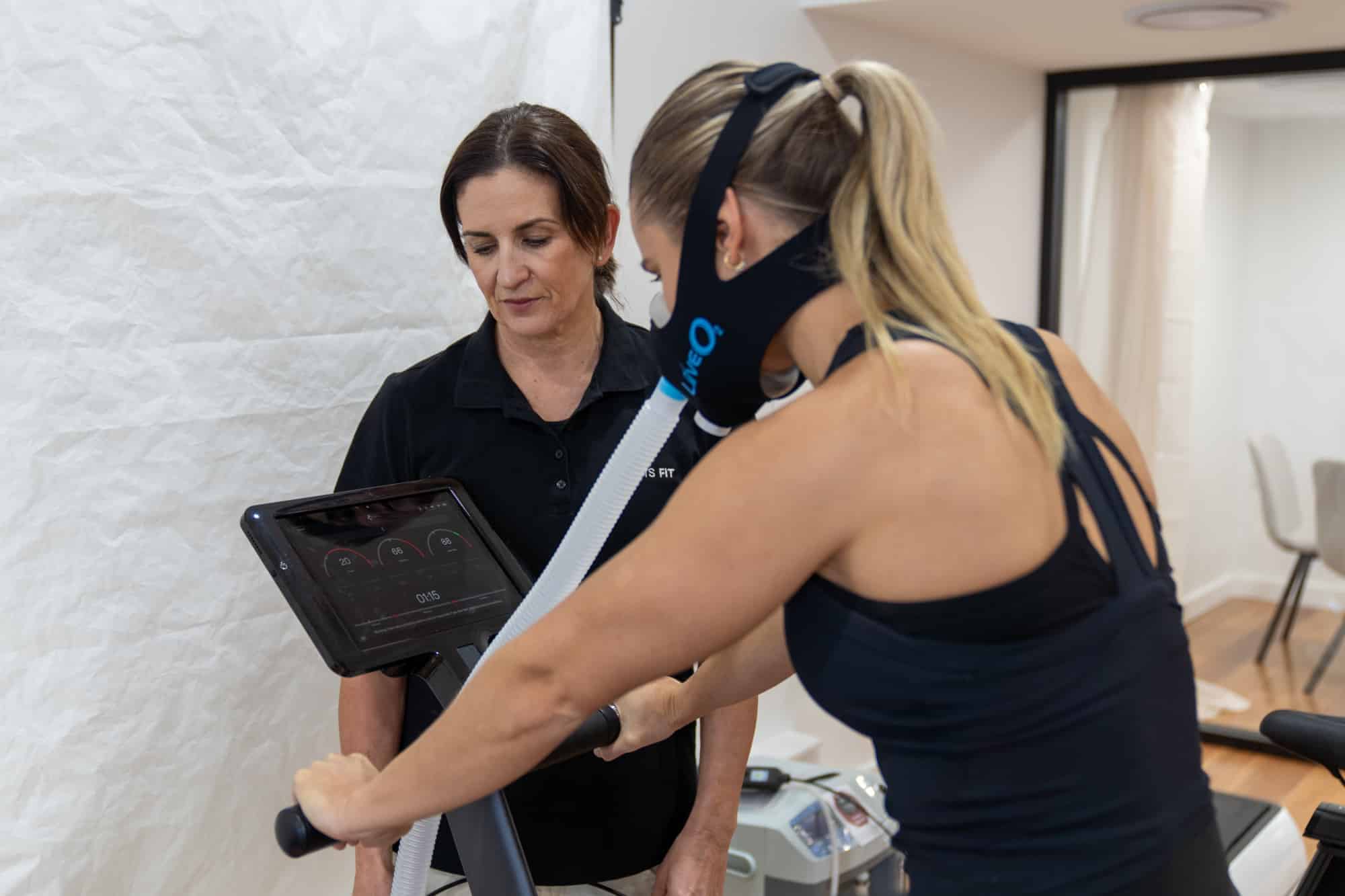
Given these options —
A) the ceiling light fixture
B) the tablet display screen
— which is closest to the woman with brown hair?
the tablet display screen

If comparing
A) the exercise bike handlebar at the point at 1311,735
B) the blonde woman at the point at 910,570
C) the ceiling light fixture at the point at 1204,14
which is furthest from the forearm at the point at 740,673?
the ceiling light fixture at the point at 1204,14

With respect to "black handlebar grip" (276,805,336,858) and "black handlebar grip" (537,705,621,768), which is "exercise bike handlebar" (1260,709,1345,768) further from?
"black handlebar grip" (276,805,336,858)

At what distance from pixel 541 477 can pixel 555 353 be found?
16 centimetres

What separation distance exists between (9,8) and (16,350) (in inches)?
14.1

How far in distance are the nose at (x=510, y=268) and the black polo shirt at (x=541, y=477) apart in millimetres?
105

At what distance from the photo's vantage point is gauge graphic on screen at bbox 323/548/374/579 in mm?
1284

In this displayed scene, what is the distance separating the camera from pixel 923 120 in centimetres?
100

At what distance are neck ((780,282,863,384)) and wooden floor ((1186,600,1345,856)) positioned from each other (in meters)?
3.17

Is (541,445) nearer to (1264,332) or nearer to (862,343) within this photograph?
(862,343)

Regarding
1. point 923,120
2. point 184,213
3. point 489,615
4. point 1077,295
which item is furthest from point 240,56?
point 1077,295

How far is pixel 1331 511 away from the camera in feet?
12.6

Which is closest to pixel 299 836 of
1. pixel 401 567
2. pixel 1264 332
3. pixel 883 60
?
pixel 401 567

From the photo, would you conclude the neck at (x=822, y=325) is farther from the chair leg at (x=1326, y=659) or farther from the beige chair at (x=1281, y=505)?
the chair leg at (x=1326, y=659)

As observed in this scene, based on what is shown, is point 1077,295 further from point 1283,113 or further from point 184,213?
point 184,213
